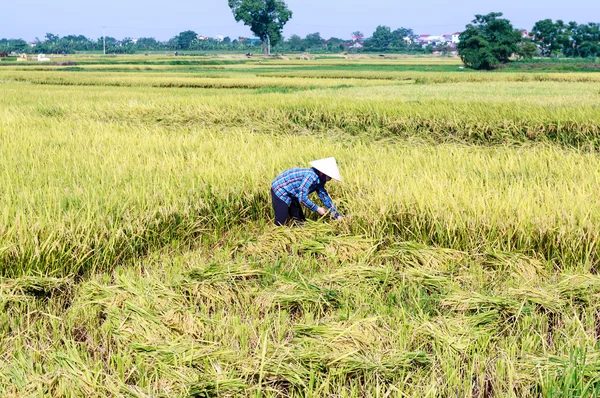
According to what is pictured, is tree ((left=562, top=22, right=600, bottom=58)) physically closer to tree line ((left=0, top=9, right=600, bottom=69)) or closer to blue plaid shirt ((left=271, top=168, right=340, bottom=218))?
tree line ((left=0, top=9, right=600, bottom=69))

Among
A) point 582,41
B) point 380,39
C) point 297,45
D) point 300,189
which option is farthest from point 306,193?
point 297,45

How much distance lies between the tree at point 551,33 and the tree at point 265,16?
3898 cm

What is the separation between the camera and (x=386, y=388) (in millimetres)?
2432

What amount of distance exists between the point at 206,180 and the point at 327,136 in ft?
17.9

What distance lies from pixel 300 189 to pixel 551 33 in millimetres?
70958

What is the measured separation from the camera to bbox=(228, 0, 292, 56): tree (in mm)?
88125

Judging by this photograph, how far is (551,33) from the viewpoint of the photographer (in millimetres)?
65875

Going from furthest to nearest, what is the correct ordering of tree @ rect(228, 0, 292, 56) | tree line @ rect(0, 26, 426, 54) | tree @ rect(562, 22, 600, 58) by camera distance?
1. tree line @ rect(0, 26, 426, 54)
2. tree @ rect(228, 0, 292, 56)
3. tree @ rect(562, 22, 600, 58)

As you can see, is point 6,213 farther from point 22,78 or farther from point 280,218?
point 22,78

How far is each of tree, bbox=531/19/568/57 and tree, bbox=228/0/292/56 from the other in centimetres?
3898

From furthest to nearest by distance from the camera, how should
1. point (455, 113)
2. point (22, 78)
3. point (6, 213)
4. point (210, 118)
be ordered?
point (22, 78)
point (210, 118)
point (455, 113)
point (6, 213)

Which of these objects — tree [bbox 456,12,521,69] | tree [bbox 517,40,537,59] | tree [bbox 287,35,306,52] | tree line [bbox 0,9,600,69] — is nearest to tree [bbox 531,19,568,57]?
tree line [bbox 0,9,600,69]

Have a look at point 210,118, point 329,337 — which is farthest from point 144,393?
point 210,118

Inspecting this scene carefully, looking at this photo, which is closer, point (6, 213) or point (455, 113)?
point (6, 213)
